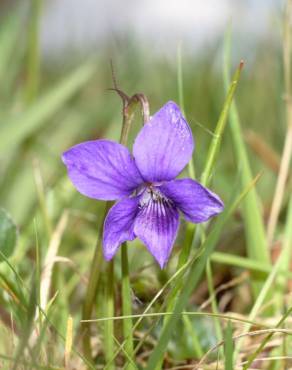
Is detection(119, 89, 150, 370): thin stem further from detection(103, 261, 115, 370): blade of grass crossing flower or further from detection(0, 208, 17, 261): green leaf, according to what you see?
detection(0, 208, 17, 261): green leaf

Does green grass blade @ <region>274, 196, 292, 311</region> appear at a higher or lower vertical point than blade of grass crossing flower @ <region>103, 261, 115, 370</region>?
lower

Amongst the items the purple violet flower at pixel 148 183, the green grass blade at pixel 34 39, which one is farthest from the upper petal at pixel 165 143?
the green grass blade at pixel 34 39

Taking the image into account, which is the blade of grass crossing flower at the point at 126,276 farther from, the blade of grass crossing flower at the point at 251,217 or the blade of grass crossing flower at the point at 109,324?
the blade of grass crossing flower at the point at 251,217

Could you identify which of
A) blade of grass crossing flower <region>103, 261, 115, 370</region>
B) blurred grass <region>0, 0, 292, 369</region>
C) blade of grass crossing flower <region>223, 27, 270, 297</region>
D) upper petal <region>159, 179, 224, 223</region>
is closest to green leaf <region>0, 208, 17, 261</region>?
blurred grass <region>0, 0, 292, 369</region>

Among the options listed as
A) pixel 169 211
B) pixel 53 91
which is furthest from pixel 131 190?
pixel 53 91

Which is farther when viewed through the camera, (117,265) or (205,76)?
(205,76)

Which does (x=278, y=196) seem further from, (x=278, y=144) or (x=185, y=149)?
(x=278, y=144)
